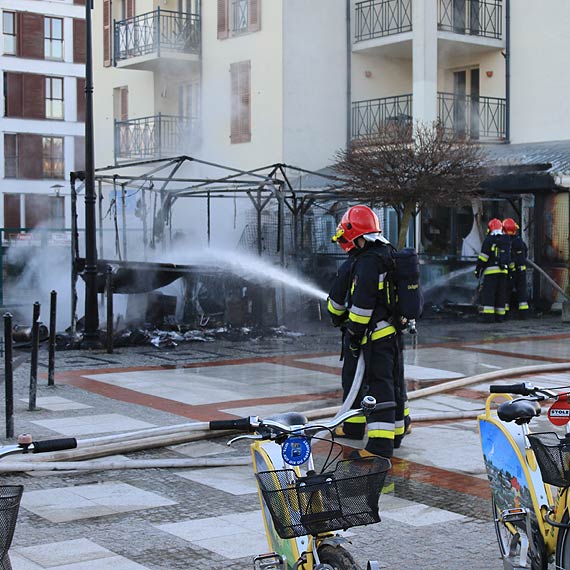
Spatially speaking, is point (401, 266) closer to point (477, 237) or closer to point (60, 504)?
point (60, 504)

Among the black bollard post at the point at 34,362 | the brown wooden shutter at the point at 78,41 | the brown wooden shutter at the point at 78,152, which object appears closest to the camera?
the black bollard post at the point at 34,362

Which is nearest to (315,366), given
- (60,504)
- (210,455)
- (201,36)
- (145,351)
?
(145,351)

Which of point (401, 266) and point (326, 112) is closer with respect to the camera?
point (401, 266)

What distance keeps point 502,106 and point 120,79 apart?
37.3 ft

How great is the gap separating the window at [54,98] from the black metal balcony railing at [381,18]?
92.6ft

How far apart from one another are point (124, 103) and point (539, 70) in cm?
1217

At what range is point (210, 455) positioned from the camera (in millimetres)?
7691

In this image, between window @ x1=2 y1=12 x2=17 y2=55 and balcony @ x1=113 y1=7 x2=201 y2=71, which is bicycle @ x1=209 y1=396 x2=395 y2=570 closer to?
balcony @ x1=113 y1=7 x2=201 y2=71

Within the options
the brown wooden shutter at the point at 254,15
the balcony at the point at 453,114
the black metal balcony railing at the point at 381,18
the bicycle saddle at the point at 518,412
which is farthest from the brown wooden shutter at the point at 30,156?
the bicycle saddle at the point at 518,412

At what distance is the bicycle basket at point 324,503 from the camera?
3766 millimetres

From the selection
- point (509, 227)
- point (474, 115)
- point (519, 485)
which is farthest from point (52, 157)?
point (519, 485)

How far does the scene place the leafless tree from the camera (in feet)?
54.9

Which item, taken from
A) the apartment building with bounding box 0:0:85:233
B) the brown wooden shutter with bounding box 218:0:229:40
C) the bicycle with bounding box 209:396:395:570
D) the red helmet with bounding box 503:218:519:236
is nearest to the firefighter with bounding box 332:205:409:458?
the bicycle with bounding box 209:396:395:570

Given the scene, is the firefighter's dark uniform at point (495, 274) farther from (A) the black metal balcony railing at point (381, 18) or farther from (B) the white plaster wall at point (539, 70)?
(A) the black metal balcony railing at point (381, 18)
